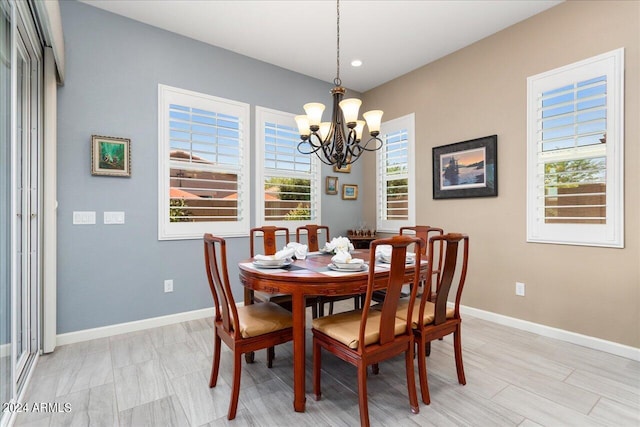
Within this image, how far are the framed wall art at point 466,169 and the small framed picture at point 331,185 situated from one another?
143 cm

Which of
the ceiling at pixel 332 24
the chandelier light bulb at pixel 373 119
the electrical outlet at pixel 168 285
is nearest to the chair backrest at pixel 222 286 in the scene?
the chandelier light bulb at pixel 373 119

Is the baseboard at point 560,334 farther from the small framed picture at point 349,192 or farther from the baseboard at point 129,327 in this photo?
the baseboard at point 129,327

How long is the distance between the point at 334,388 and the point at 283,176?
2.75 meters

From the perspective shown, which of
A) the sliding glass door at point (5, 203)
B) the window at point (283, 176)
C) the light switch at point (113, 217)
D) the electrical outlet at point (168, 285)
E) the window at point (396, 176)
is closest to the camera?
the sliding glass door at point (5, 203)

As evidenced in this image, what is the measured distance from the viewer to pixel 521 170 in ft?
10.4

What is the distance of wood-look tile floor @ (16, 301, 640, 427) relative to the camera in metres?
1.81

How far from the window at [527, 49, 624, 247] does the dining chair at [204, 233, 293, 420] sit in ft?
8.60

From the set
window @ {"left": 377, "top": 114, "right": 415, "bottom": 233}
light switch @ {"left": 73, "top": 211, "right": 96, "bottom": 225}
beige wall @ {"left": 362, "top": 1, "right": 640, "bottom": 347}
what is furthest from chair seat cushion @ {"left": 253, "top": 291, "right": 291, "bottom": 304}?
window @ {"left": 377, "top": 114, "right": 415, "bottom": 233}

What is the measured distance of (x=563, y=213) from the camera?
2.90 metres

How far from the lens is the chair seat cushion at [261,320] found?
1888 millimetres

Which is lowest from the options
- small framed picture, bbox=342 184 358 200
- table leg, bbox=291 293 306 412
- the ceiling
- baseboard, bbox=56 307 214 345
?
baseboard, bbox=56 307 214 345

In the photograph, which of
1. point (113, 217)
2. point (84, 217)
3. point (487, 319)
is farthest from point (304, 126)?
point (487, 319)

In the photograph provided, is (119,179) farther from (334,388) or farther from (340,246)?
(334,388)

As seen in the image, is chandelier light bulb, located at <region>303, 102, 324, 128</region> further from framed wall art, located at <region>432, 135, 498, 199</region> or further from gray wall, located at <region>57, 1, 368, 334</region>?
framed wall art, located at <region>432, 135, 498, 199</region>
